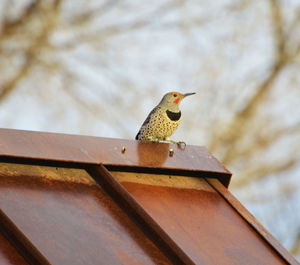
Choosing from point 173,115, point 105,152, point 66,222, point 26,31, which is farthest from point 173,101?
point 26,31

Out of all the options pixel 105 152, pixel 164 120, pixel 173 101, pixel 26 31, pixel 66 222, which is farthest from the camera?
pixel 26 31

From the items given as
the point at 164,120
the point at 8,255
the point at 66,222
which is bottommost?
the point at 8,255

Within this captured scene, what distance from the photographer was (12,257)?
2705 millimetres

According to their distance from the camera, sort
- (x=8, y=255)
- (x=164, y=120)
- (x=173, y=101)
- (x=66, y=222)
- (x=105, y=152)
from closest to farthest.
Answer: (x=8, y=255)
(x=66, y=222)
(x=105, y=152)
(x=164, y=120)
(x=173, y=101)

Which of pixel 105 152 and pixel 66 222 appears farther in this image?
pixel 105 152

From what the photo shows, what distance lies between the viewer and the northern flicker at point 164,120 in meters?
6.39

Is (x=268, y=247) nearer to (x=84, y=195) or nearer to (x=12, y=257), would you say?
(x=84, y=195)

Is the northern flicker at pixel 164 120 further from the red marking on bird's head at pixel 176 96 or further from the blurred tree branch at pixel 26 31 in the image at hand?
the blurred tree branch at pixel 26 31

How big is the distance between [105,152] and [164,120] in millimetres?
2780

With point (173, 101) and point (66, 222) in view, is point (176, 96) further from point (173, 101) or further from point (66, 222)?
point (66, 222)

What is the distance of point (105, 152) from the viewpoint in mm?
3658

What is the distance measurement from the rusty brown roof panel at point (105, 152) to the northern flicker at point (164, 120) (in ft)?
7.31

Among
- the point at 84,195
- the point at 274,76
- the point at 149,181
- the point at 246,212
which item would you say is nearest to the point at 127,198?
the point at 84,195

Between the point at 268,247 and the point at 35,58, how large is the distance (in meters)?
16.5
